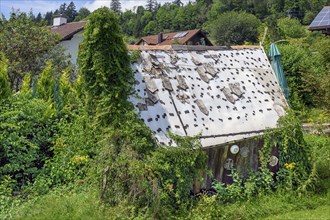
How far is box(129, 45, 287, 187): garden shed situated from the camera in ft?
25.8

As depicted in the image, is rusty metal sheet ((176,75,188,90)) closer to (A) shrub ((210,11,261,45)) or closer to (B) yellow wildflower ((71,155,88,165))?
Answer: (B) yellow wildflower ((71,155,88,165))

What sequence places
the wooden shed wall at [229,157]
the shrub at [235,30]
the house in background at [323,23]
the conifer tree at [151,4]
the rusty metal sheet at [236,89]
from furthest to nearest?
the conifer tree at [151,4] < the shrub at [235,30] < the house in background at [323,23] < the rusty metal sheet at [236,89] < the wooden shed wall at [229,157]

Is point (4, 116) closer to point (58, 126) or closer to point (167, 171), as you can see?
point (58, 126)

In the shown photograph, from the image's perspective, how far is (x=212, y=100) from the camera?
8844 mm

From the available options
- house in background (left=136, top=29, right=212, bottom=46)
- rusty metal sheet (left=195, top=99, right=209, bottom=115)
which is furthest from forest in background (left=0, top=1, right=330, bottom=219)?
house in background (left=136, top=29, right=212, bottom=46)

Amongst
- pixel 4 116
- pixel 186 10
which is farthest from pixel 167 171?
pixel 186 10

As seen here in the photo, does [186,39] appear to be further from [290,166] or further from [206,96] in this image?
[290,166]

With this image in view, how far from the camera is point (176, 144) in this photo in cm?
736

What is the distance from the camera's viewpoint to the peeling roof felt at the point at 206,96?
316 inches

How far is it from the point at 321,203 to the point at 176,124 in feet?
11.3

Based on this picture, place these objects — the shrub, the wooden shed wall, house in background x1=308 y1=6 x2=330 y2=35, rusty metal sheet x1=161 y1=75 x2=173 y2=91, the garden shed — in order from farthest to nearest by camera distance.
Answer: the shrub < house in background x1=308 y1=6 x2=330 y2=35 < rusty metal sheet x1=161 y1=75 x2=173 y2=91 < the garden shed < the wooden shed wall

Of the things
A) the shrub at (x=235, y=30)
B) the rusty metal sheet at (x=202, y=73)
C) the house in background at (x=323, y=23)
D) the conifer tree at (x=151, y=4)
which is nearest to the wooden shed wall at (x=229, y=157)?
the rusty metal sheet at (x=202, y=73)

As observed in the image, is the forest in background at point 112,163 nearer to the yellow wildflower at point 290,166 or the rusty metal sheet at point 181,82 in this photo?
the yellow wildflower at point 290,166

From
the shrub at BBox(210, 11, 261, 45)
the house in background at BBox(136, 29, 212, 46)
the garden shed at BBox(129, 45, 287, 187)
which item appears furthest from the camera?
the shrub at BBox(210, 11, 261, 45)
